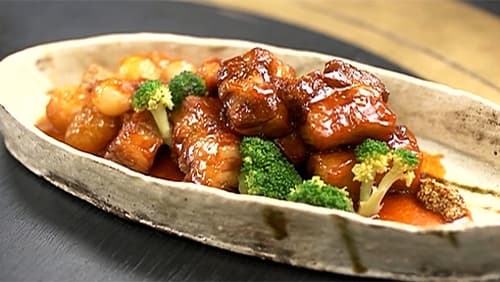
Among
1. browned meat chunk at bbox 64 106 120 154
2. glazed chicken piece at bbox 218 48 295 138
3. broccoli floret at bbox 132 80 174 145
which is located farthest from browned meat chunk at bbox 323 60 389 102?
browned meat chunk at bbox 64 106 120 154

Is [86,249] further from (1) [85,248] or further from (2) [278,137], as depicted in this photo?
(2) [278,137]

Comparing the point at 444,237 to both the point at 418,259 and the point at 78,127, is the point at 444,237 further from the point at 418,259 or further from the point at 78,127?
the point at 78,127

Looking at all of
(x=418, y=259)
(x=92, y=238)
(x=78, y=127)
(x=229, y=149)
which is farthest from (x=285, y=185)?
(x=78, y=127)

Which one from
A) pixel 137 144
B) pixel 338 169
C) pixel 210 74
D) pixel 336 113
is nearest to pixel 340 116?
pixel 336 113

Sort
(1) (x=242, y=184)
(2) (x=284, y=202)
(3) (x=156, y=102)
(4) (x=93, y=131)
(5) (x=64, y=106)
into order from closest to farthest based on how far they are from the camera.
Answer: (2) (x=284, y=202), (1) (x=242, y=184), (3) (x=156, y=102), (4) (x=93, y=131), (5) (x=64, y=106)

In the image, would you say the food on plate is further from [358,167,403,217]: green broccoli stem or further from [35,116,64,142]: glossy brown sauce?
[35,116,64,142]: glossy brown sauce

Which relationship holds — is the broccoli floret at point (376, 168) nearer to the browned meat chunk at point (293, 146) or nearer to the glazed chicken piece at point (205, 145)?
the browned meat chunk at point (293, 146)

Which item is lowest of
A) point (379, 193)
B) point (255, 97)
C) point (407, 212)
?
point (407, 212)
